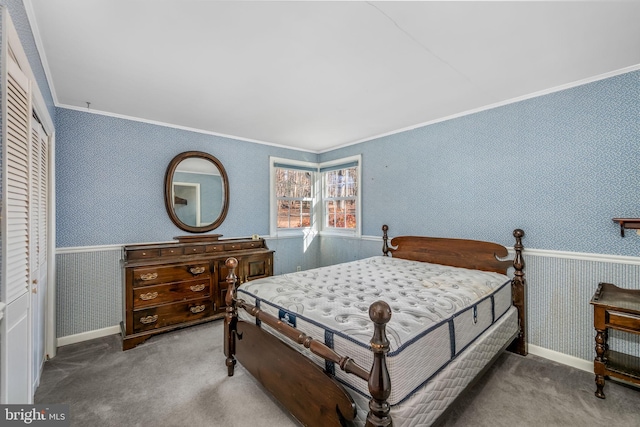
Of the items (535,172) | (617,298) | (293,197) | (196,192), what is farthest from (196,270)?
(617,298)

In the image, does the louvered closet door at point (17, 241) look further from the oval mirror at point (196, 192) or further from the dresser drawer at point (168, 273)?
the oval mirror at point (196, 192)

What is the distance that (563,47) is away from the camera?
1944 mm

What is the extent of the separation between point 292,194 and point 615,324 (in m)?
4.08

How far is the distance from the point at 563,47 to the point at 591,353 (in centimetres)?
251

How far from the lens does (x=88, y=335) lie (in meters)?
3.05

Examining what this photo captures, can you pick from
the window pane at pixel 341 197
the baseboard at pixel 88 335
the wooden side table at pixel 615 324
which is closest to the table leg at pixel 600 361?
the wooden side table at pixel 615 324

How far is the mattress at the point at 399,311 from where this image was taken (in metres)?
Result: 1.42

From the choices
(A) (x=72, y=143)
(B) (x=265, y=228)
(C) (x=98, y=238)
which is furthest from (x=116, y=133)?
(B) (x=265, y=228)

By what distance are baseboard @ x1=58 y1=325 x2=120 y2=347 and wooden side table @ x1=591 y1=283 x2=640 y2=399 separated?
15.1ft

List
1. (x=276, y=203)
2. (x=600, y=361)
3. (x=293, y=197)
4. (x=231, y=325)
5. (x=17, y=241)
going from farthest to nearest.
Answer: (x=293, y=197) → (x=276, y=203) → (x=231, y=325) → (x=600, y=361) → (x=17, y=241)

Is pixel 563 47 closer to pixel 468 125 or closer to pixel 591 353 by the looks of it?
pixel 468 125

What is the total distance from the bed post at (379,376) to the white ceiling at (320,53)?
5.36 feet

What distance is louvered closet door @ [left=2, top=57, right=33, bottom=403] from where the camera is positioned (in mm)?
1163

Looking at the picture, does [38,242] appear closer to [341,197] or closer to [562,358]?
[341,197]
